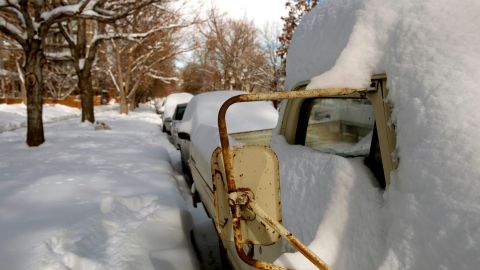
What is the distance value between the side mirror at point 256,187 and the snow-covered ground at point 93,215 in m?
2.16

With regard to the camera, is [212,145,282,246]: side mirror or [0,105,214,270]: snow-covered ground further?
[0,105,214,270]: snow-covered ground

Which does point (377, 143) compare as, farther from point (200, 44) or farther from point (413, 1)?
point (200, 44)

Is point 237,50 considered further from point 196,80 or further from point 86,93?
point 196,80

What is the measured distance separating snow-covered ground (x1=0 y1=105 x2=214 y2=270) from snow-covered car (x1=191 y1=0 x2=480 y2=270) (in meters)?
2.06

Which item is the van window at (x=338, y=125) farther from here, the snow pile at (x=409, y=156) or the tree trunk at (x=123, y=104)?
the tree trunk at (x=123, y=104)

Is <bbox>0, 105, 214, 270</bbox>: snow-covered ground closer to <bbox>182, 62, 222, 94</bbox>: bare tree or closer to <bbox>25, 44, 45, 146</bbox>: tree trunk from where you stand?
<bbox>25, 44, 45, 146</bbox>: tree trunk

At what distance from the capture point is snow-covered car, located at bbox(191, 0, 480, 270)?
1.12 m

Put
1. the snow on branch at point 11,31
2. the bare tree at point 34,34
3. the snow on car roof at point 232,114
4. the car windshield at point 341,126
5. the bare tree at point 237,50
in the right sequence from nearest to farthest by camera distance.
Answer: the car windshield at point 341,126
the snow on car roof at point 232,114
the snow on branch at point 11,31
the bare tree at point 34,34
the bare tree at point 237,50

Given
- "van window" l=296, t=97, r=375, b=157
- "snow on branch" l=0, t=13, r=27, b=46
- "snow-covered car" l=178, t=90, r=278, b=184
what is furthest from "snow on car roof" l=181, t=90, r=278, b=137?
"snow on branch" l=0, t=13, r=27, b=46

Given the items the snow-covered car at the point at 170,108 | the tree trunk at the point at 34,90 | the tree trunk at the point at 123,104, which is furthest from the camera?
the tree trunk at the point at 123,104

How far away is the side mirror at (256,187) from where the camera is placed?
135cm

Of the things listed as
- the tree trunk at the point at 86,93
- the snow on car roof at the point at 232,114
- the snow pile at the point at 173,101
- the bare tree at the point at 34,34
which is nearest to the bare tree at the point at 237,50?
the snow pile at the point at 173,101

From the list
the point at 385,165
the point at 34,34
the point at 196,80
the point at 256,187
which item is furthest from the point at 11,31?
the point at 196,80

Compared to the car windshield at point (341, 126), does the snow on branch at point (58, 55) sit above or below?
above
